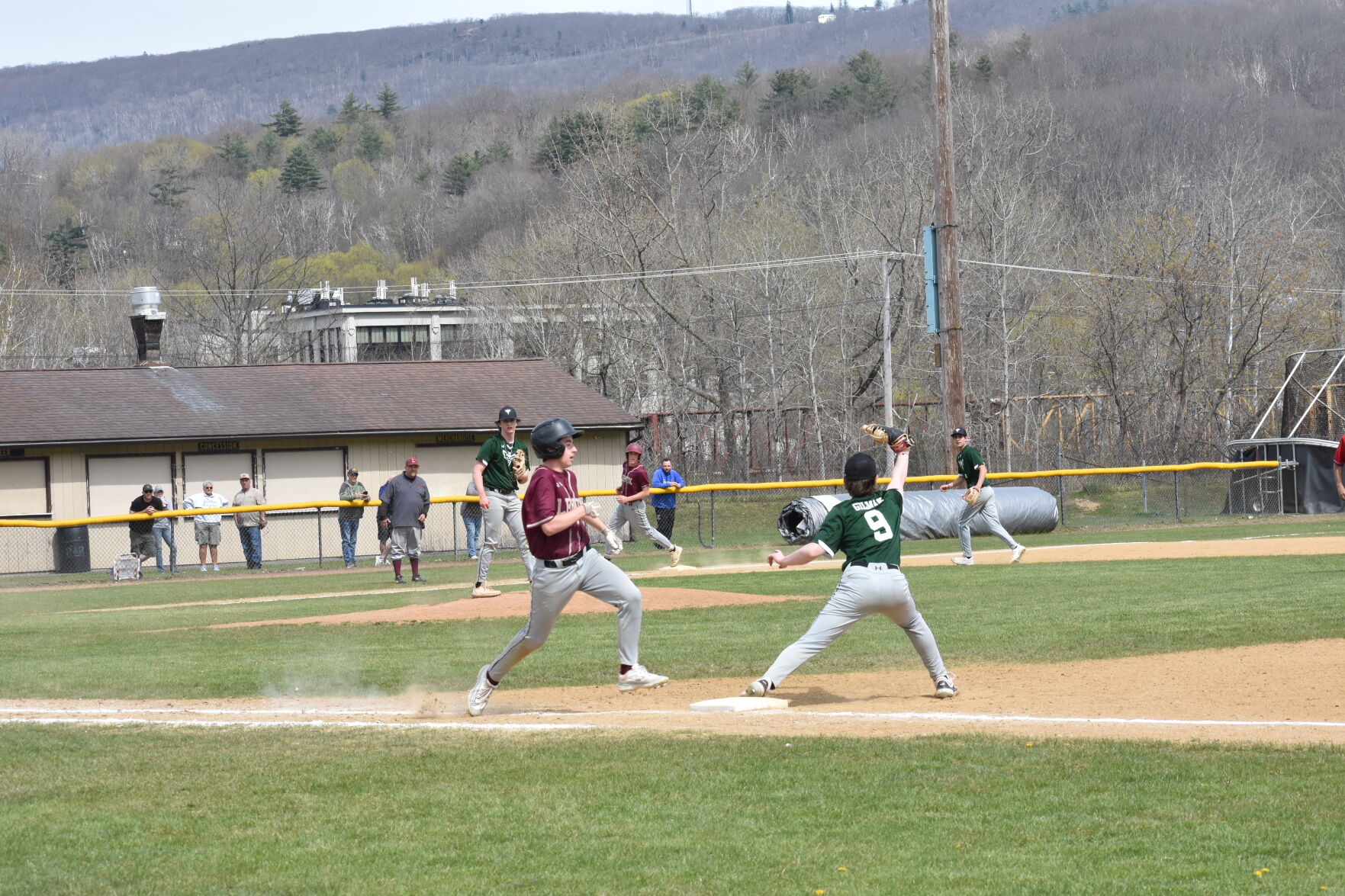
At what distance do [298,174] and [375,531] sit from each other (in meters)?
123

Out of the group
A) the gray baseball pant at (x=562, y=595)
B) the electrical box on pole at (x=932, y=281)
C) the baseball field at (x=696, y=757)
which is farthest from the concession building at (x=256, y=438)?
the gray baseball pant at (x=562, y=595)

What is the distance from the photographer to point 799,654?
9945 mm

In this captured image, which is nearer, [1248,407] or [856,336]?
[1248,407]

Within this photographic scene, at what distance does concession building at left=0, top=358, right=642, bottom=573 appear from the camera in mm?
31422

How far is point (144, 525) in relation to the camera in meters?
28.7

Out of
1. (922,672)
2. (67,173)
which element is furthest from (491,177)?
(922,672)

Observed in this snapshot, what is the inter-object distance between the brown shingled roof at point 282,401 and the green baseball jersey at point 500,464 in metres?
16.9

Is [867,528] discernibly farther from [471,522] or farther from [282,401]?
[282,401]

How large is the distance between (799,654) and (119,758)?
164 inches

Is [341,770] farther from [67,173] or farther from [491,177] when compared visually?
[67,173]

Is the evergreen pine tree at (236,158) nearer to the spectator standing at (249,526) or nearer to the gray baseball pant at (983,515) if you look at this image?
the spectator standing at (249,526)

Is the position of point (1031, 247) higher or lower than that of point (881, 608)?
higher

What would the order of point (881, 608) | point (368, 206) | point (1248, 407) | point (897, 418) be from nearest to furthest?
point (881, 608)
point (1248, 407)
point (897, 418)
point (368, 206)

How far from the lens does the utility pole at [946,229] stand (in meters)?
28.3
